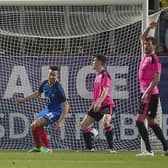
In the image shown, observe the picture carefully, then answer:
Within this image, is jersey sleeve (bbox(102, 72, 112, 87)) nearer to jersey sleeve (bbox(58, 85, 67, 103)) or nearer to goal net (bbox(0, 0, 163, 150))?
jersey sleeve (bbox(58, 85, 67, 103))

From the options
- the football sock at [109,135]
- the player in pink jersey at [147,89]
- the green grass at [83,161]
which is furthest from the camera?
the football sock at [109,135]

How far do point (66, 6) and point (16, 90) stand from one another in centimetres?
197

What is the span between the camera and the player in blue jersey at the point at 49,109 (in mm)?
14625

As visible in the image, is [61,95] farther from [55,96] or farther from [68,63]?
[68,63]

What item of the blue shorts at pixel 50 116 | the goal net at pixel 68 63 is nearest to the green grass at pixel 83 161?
the blue shorts at pixel 50 116

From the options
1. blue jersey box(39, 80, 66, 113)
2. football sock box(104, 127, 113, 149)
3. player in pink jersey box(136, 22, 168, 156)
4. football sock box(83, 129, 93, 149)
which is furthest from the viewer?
football sock box(83, 129, 93, 149)

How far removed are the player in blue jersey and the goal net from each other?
3.41 ft

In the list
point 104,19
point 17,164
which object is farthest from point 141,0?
point 17,164

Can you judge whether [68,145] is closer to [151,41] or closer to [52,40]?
[52,40]

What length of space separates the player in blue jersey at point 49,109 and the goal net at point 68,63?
3.41ft

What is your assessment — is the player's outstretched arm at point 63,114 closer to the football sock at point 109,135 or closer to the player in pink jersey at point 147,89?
the football sock at point 109,135

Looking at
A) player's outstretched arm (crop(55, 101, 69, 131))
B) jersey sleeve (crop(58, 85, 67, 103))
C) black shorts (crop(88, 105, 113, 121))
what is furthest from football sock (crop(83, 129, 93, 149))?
jersey sleeve (crop(58, 85, 67, 103))

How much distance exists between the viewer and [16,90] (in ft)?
53.1

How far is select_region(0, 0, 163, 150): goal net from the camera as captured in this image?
15.9 metres
